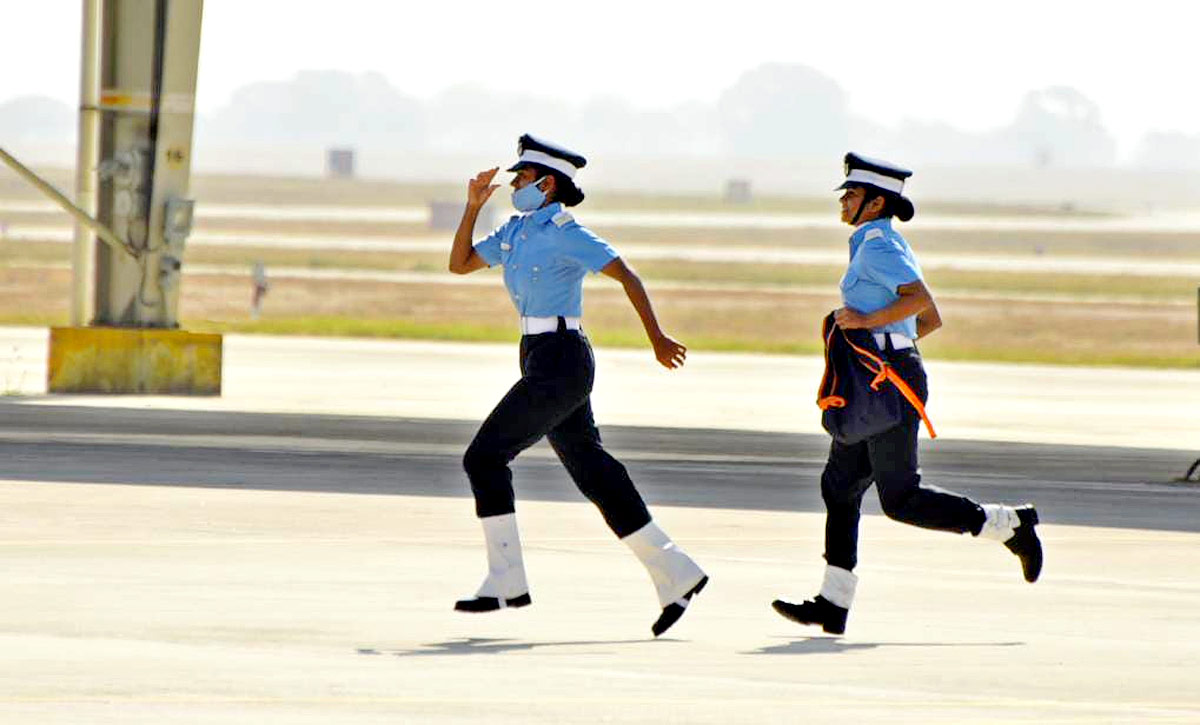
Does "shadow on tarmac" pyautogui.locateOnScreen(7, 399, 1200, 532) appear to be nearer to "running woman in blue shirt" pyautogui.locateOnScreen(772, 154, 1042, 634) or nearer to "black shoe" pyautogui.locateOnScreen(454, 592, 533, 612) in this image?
"running woman in blue shirt" pyautogui.locateOnScreen(772, 154, 1042, 634)

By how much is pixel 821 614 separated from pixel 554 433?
123 cm

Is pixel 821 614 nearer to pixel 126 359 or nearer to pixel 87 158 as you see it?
pixel 126 359

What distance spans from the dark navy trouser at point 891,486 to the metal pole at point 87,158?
15.3 meters

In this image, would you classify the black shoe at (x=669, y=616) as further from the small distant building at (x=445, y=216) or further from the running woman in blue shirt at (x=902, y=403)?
the small distant building at (x=445, y=216)

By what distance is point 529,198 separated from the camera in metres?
10.4

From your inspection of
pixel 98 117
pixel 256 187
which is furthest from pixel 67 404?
pixel 256 187

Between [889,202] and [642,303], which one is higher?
[889,202]

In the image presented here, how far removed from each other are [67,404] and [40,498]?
28.9ft

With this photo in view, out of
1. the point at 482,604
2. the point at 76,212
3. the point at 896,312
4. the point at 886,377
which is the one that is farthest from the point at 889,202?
the point at 76,212

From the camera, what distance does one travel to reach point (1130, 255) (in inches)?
4862

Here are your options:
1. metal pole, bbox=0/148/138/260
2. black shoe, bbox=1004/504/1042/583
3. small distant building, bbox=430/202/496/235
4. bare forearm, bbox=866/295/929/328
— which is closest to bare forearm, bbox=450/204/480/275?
bare forearm, bbox=866/295/929/328

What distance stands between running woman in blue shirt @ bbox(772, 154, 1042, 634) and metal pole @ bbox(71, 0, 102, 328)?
50.1ft

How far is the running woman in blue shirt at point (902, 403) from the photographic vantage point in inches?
407

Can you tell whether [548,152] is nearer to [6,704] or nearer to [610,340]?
[6,704]
